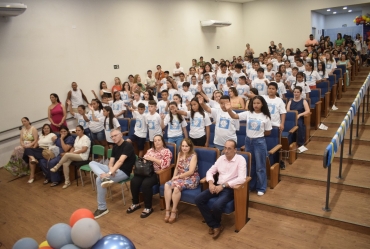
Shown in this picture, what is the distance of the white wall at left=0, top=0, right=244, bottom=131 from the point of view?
7.40 metres

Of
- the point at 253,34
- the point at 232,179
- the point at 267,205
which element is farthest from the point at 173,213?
the point at 253,34

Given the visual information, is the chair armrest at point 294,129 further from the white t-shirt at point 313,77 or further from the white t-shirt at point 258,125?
the white t-shirt at point 313,77

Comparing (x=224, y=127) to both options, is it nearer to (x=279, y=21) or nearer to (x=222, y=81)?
(x=222, y=81)

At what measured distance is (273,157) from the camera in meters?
4.58

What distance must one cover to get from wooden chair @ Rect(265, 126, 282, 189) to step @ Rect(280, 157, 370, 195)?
250mm

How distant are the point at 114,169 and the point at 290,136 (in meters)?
2.83

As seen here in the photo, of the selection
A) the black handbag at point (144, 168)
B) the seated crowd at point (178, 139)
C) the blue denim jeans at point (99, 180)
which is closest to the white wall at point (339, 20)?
the seated crowd at point (178, 139)

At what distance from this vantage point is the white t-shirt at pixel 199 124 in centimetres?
498

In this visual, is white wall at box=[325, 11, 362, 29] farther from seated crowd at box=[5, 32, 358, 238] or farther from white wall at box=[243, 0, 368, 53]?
seated crowd at box=[5, 32, 358, 238]

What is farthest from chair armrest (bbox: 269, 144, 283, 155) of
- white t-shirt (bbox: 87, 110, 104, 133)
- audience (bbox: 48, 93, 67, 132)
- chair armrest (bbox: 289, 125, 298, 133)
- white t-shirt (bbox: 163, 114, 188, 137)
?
audience (bbox: 48, 93, 67, 132)

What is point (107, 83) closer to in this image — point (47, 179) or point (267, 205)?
point (47, 179)

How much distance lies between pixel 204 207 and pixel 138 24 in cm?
816

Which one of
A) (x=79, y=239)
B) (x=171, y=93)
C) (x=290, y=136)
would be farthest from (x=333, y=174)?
(x=171, y=93)

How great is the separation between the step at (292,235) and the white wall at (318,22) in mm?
12844
